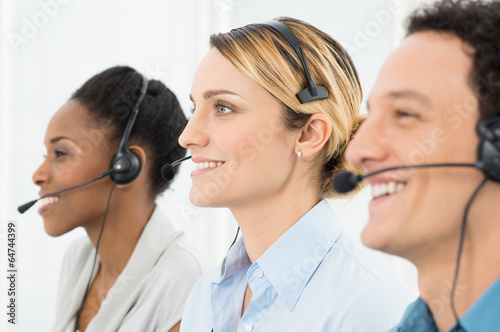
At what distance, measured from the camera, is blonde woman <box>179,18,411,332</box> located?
1250 mm

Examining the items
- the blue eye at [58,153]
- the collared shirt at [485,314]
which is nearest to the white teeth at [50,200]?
the blue eye at [58,153]

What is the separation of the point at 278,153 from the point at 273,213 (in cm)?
14

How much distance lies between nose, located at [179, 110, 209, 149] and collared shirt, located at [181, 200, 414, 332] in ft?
0.94

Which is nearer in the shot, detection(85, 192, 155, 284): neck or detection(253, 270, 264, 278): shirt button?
detection(253, 270, 264, 278): shirt button

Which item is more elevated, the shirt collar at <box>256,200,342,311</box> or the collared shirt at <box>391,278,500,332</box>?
the collared shirt at <box>391,278,500,332</box>

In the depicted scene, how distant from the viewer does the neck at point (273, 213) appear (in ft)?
4.36

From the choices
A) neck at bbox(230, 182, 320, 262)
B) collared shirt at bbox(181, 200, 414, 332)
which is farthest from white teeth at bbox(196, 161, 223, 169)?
collared shirt at bbox(181, 200, 414, 332)

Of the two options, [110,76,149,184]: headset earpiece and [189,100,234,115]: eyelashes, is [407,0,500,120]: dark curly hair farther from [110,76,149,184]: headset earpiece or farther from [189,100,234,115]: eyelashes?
[110,76,149,184]: headset earpiece

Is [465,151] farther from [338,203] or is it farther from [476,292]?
[338,203]

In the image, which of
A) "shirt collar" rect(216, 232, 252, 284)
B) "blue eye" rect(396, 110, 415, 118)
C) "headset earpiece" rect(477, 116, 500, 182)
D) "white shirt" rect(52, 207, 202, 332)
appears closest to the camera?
"headset earpiece" rect(477, 116, 500, 182)

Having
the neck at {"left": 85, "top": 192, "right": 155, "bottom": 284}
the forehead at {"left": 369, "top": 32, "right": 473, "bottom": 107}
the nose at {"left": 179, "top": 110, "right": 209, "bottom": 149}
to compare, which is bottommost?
the neck at {"left": 85, "top": 192, "right": 155, "bottom": 284}

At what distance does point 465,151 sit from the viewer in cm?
78

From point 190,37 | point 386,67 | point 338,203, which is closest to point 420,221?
point 386,67

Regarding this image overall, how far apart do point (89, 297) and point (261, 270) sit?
0.82m
